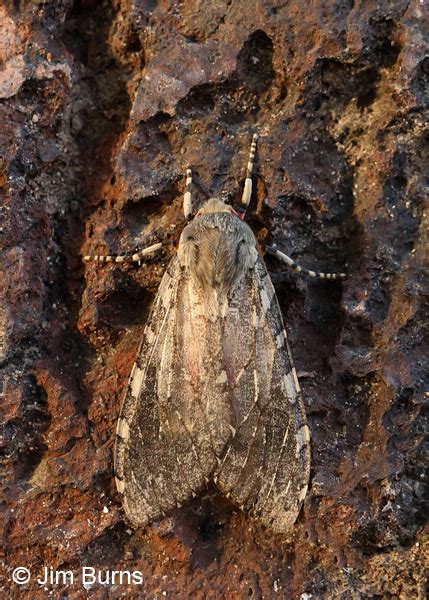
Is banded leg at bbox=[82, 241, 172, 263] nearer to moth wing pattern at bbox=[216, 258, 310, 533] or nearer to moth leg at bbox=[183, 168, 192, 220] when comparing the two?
moth leg at bbox=[183, 168, 192, 220]

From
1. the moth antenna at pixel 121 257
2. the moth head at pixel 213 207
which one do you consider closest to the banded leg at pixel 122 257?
the moth antenna at pixel 121 257

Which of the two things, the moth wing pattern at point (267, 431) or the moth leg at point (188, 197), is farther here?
the moth leg at point (188, 197)

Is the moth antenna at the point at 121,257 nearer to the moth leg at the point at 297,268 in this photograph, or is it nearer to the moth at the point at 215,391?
the moth at the point at 215,391

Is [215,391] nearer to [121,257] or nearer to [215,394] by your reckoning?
[215,394]

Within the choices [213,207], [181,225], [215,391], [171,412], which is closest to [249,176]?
[213,207]

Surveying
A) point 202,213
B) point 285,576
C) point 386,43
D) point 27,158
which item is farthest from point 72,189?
point 285,576

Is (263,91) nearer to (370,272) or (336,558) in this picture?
(370,272)
